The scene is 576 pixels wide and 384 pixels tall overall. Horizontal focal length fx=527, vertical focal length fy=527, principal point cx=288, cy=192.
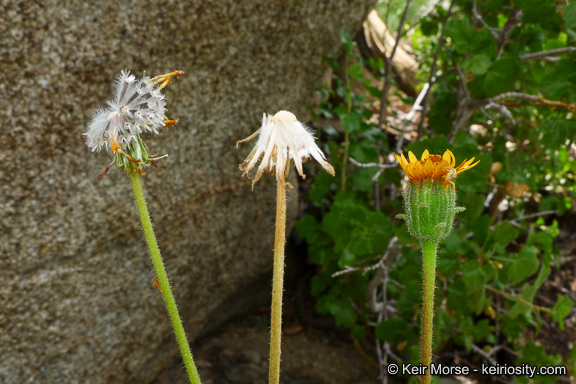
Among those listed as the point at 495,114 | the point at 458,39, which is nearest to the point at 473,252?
the point at 458,39

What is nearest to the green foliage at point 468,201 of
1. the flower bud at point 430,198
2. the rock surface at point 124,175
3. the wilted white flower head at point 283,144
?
the rock surface at point 124,175

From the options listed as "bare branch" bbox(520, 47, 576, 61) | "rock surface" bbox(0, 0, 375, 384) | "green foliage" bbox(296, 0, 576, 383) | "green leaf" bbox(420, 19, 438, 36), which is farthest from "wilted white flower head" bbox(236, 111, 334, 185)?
"green leaf" bbox(420, 19, 438, 36)

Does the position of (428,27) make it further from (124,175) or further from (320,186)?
(124,175)

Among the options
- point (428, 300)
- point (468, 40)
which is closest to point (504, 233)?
point (468, 40)

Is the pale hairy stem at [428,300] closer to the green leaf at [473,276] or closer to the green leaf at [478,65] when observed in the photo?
the green leaf at [473,276]

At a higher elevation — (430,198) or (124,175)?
(124,175)
